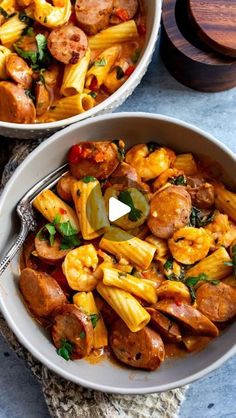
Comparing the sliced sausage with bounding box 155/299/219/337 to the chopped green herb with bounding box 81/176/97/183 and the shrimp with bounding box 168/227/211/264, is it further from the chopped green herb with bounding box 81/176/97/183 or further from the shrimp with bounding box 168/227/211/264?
the chopped green herb with bounding box 81/176/97/183

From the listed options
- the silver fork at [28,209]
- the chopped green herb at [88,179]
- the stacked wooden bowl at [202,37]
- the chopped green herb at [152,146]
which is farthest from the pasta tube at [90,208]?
the stacked wooden bowl at [202,37]

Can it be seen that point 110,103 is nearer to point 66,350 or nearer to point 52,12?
point 52,12

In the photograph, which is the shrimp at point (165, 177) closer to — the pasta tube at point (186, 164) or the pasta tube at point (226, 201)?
the pasta tube at point (186, 164)

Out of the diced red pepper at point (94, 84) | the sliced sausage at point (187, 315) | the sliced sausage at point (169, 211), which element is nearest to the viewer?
the sliced sausage at point (187, 315)

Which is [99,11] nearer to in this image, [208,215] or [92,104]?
[92,104]

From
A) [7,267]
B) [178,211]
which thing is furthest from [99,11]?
[7,267]

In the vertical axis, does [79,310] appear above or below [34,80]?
below

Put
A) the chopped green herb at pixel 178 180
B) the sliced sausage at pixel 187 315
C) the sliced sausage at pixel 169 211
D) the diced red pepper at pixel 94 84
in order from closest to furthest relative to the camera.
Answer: the sliced sausage at pixel 187 315 < the sliced sausage at pixel 169 211 < the chopped green herb at pixel 178 180 < the diced red pepper at pixel 94 84
